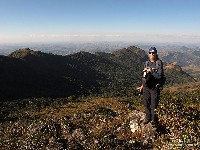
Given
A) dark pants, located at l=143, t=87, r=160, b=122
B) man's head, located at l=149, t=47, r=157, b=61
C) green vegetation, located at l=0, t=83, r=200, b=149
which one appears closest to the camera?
green vegetation, located at l=0, t=83, r=200, b=149

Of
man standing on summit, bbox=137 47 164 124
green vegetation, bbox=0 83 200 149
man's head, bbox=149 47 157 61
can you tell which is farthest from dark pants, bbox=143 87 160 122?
man's head, bbox=149 47 157 61

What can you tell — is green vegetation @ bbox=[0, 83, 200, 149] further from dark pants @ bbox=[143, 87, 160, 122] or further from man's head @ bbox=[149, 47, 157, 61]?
man's head @ bbox=[149, 47, 157, 61]

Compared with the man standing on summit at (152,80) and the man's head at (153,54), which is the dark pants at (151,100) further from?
the man's head at (153,54)

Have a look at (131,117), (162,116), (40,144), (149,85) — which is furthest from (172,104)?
(40,144)

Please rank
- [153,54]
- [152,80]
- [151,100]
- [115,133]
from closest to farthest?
[153,54], [152,80], [151,100], [115,133]

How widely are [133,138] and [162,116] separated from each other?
2.66 meters

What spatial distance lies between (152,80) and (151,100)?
3.09 feet

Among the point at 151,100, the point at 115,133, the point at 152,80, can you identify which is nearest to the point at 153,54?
the point at 152,80

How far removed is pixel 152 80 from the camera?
11.8 meters

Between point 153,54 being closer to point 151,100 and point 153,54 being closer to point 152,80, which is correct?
point 152,80

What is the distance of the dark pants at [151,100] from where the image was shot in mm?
11875

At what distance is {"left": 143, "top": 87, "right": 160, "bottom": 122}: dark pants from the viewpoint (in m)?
11.9

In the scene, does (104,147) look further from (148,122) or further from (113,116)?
(113,116)

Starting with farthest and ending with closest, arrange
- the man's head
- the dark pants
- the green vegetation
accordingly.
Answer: the dark pants < the man's head < the green vegetation
